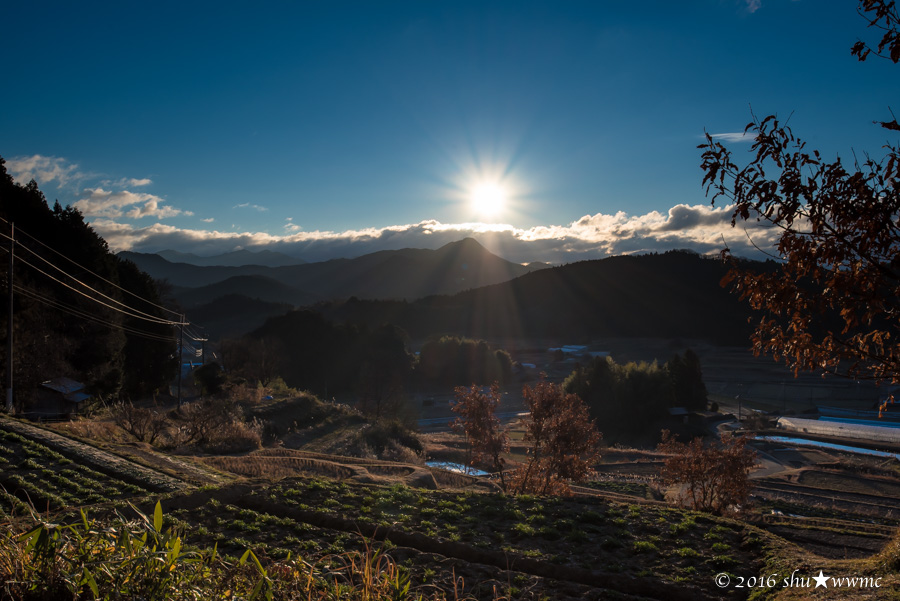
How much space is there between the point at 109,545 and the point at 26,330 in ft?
116

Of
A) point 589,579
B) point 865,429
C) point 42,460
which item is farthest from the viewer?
point 865,429

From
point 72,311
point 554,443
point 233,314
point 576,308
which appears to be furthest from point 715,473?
point 233,314

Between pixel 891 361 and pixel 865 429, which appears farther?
pixel 865 429

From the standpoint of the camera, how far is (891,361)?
5.50m

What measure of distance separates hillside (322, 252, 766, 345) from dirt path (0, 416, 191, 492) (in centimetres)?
10605

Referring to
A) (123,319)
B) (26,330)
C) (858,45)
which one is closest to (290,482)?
(858,45)

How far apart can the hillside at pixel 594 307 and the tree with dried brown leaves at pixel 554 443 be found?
104m

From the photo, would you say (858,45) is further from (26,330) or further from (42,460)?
(26,330)

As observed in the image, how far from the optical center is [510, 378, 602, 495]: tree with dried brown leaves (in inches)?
719

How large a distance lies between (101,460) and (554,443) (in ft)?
42.2

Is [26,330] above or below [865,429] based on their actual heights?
above

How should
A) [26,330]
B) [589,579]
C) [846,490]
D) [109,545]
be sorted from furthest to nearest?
[846,490], [26,330], [589,579], [109,545]

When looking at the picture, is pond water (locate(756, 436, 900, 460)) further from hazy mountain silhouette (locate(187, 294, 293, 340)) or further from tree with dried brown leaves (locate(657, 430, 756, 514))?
hazy mountain silhouette (locate(187, 294, 293, 340))

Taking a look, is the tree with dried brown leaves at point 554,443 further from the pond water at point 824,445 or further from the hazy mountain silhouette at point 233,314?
the hazy mountain silhouette at point 233,314
